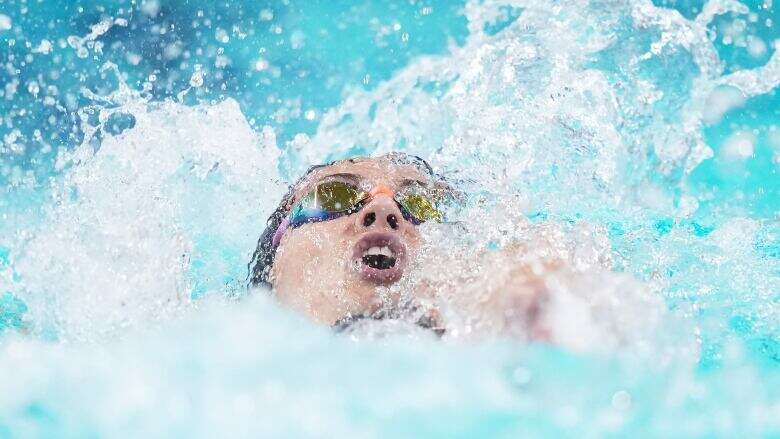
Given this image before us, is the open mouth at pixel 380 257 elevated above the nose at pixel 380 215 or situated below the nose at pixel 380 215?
below

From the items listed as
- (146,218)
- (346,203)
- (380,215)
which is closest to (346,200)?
(346,203)

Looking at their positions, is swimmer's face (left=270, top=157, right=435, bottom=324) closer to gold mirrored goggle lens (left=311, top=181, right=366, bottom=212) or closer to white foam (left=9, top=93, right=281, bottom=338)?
gold mirrored goggle lens (left=311, top=181, right=366, bottom=212)

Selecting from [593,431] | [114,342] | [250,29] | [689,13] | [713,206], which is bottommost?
[593,431]

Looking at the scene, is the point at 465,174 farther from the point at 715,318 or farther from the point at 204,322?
the point at 204,322

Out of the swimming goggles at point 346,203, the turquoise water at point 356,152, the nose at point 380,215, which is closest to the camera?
the turquoise water at point 356,152

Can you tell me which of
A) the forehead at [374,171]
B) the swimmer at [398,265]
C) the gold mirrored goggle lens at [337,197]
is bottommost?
the swimmer at [398,265]

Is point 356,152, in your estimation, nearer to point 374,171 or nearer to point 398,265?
point 374,171

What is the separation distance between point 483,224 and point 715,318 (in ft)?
3.56

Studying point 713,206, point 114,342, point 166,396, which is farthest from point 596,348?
point 713,206

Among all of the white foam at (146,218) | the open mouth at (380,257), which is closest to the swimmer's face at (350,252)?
the open mouth at (380,257)

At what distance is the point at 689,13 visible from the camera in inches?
314

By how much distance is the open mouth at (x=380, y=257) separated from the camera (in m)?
3.14

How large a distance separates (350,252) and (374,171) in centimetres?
59

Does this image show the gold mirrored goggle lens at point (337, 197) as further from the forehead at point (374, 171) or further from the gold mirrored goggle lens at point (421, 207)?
the gold mirrored goggle lens at point (421, 207)
